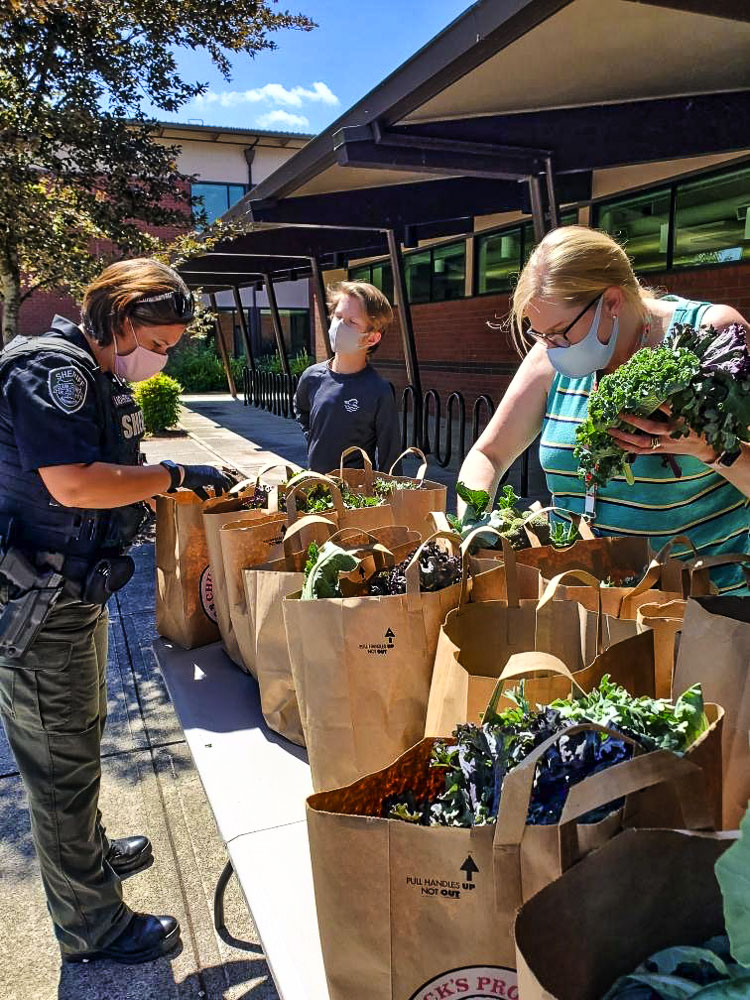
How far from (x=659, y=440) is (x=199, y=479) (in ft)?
4.57

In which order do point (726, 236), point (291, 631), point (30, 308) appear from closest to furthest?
1. point (291, 631)
2. point (726, 236)
3. point (30, 308)

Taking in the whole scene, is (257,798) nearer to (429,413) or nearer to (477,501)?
(477,501)

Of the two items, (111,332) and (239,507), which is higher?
(111,332)

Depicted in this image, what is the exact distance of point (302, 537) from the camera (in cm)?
207

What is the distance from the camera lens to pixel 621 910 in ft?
2.86

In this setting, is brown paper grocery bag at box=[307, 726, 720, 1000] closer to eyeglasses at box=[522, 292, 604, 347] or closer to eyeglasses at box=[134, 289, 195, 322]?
eyeglasses at box=[522, 292, 604, 347]

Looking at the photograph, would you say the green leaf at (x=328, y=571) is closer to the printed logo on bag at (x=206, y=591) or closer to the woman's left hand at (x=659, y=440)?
the woman's left hand at (x=659, y=440)

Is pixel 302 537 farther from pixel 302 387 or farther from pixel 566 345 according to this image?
pixel 302 387

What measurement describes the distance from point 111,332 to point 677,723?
1.74 m

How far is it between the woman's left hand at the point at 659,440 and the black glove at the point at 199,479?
1271mm

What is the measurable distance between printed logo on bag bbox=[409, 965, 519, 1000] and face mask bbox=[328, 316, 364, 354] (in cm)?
304

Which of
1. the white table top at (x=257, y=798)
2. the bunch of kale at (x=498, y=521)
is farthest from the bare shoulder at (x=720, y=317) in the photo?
the white table top at (x=257, y=798)

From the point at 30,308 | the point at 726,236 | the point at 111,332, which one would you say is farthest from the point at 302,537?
the point at 30,308

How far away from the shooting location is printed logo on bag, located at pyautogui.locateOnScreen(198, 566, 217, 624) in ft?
8.30
